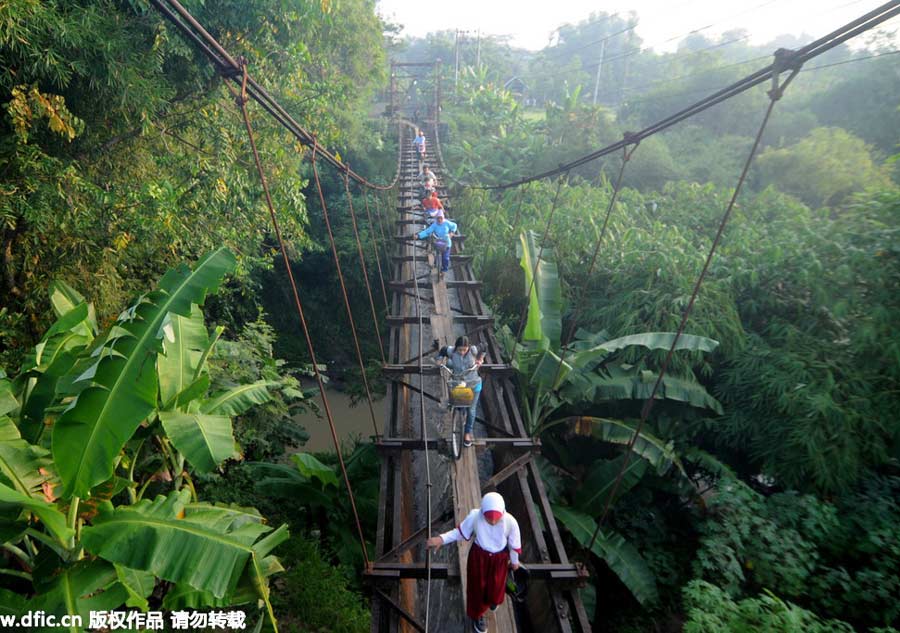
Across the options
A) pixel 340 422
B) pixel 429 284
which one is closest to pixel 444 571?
pixel 429 284

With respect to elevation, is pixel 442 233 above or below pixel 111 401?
below

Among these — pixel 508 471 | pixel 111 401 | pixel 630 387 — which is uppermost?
pixel 111 401

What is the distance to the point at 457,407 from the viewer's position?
386 centimetres

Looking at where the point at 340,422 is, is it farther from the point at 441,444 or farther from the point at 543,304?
the point at 441,444

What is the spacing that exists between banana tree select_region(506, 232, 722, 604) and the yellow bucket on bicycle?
142 cm

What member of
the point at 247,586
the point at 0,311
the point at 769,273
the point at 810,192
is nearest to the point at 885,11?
the point at 247,586

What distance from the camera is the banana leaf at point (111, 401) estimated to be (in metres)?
2.04

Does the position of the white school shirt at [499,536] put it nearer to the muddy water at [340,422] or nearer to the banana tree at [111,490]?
the banana tree at [111,490]

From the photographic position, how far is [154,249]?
539cm

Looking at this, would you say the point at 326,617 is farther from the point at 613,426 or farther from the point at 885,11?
the point at 885,11

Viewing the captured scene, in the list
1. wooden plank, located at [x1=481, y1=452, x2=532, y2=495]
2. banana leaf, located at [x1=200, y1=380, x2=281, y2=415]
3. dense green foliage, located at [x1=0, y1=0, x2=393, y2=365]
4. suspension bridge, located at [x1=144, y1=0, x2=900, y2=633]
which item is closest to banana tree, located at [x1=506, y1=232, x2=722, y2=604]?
suspension bridge, located at [x1=144, y1=0, x2=900, y2=633]

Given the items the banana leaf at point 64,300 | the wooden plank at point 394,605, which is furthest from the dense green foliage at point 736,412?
the banana leaf at point 64,300

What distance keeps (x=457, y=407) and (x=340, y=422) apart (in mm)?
8925

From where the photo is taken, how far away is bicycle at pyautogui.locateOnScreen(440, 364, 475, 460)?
3.78 m
